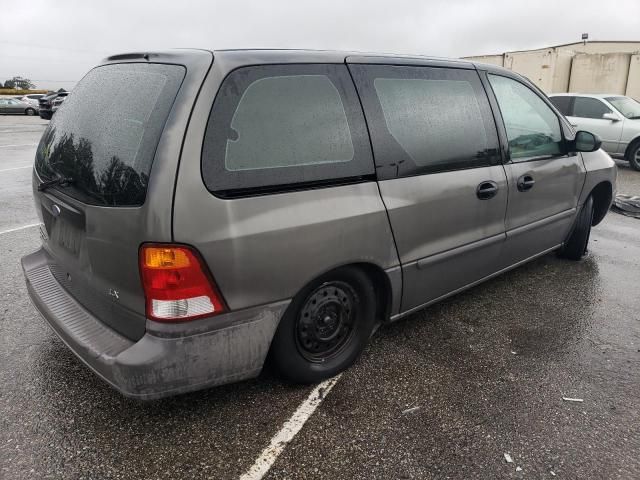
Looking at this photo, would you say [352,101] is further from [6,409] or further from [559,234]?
[559,234]

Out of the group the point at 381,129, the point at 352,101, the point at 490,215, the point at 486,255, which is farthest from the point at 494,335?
the point at 352,101

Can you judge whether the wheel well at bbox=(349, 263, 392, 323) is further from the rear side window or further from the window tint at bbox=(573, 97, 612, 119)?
the window tint at bbox=(573, 97, 612, 119)

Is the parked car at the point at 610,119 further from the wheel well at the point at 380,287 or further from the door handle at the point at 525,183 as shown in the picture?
the wheel well at the point at 380,287

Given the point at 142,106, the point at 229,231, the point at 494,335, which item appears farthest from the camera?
the point at 494,335

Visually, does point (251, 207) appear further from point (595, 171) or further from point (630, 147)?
point (630, 147)

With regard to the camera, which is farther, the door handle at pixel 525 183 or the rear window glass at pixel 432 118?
the door handle at pixel 525 183

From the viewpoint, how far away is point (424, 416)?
250 centimetres

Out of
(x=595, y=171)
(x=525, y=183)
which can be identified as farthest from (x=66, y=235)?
(x=595, y=171)

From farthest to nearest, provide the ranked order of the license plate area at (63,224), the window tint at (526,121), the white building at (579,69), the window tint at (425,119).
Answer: the white building at (579,69)
the window tint at (526,121)
the window tint at (425,119)
the license plate area at (63,224)

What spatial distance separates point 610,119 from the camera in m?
10.6

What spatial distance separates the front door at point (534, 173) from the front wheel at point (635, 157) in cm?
760

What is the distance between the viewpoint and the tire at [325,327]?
2.50 metres

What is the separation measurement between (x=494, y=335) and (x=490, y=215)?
0.80m

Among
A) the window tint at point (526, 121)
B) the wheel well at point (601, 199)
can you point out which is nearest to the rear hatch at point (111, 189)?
the window tint at point (526, 121)
